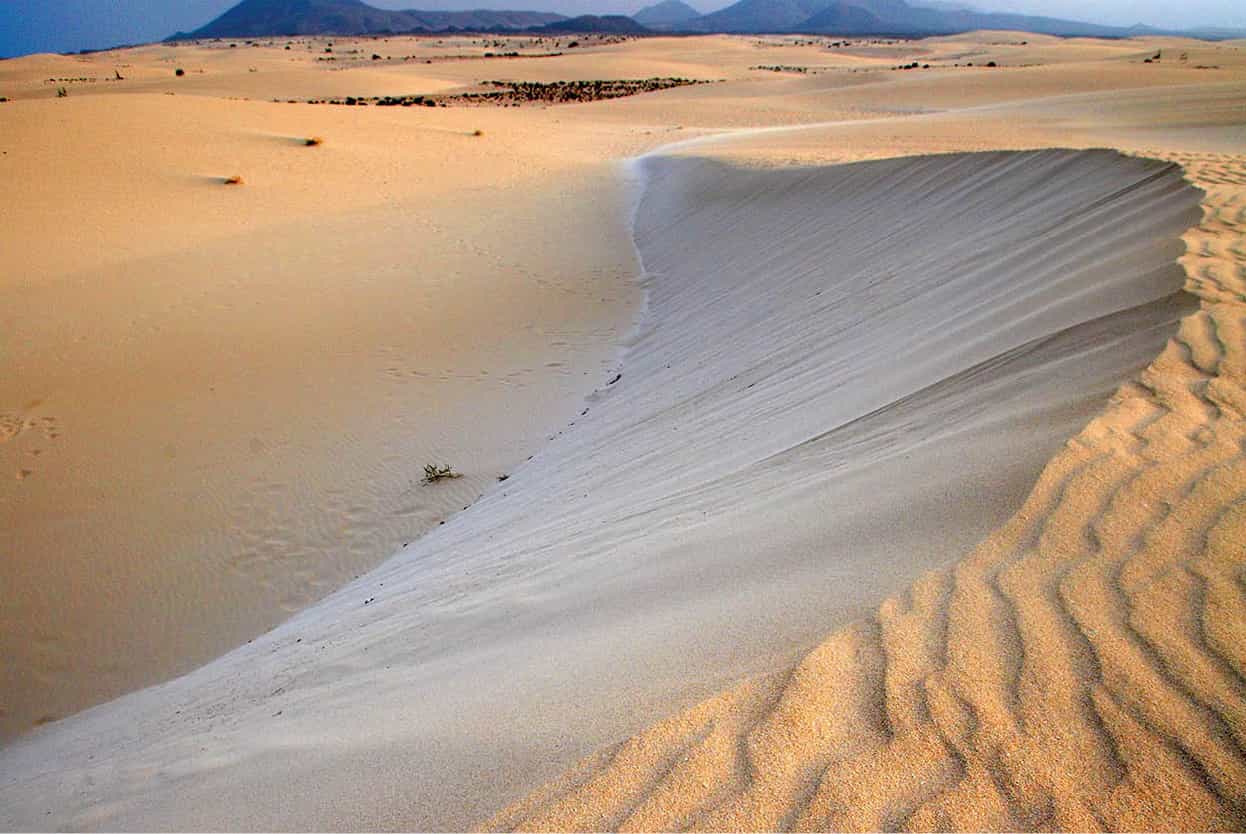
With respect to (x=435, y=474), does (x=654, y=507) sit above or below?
above

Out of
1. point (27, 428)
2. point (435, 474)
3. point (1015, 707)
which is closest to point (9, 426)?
point (27, 428)

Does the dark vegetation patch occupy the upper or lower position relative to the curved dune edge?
upper

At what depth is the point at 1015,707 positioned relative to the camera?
1.50 meters

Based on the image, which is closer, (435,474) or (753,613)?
(753,613)

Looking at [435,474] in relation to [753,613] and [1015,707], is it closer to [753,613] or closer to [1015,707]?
[753,613]

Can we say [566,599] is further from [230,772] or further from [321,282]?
[321,282]

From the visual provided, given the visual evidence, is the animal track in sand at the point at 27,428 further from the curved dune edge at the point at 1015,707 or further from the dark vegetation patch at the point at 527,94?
the dark vegetation patch at the point at 527,94

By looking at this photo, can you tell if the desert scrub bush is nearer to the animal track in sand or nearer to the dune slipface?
the dune slipface

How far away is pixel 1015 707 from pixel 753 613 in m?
0.69

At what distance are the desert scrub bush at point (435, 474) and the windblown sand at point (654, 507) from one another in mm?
110

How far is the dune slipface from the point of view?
1.52m

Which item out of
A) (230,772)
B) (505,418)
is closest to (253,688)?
(230,772)

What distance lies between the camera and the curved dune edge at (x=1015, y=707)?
1337mm

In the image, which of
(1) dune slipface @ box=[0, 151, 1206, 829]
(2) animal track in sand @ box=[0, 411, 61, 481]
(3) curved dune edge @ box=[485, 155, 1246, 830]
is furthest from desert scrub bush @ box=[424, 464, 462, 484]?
(3) curved dune edge @ box=[485, 155, 1246, 830]
